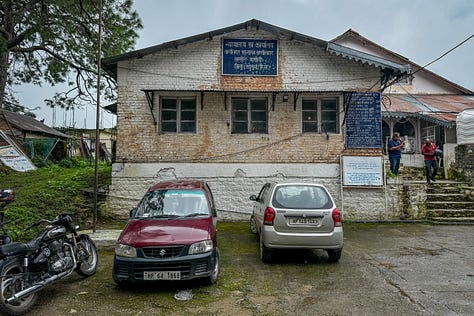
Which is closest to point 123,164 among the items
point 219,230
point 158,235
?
point 219,230

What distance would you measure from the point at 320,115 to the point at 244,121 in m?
2.52

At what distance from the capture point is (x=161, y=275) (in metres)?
5.03

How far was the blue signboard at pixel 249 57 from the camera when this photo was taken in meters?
11.5

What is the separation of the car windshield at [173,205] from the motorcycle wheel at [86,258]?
97 cm

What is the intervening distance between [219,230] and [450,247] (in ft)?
18.6

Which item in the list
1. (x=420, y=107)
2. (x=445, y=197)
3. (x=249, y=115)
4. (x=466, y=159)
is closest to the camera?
(x=249, y=115)

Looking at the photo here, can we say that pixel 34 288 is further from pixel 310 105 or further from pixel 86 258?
pixel 310 105

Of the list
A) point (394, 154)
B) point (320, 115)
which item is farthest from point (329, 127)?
point (394, 154)

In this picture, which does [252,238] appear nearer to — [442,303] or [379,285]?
[379,285]

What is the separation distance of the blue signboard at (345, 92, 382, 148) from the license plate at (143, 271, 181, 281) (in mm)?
8146

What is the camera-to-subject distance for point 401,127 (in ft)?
63.8

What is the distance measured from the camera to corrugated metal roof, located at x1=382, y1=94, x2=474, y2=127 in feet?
55.5

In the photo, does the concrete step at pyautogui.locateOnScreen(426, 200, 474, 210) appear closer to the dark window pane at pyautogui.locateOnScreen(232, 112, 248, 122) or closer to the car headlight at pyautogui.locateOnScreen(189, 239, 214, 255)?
the dark window pane at pyautogui.locateOnScreen(232, 112, 248, 122)

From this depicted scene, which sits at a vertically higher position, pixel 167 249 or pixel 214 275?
pixel 167 249
